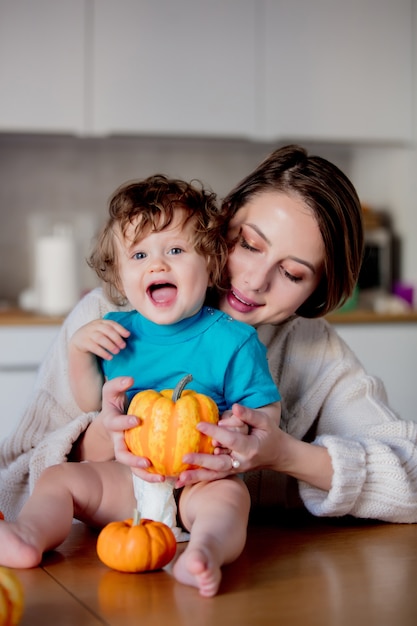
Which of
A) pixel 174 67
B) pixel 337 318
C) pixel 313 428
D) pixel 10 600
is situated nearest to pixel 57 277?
pixel 174 67

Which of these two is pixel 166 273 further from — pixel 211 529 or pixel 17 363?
pixel 17 363

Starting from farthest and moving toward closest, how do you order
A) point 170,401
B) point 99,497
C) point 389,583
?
point 99,497, point 170,401, point 389,583

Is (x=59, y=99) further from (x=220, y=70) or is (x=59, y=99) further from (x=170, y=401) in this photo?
(x=170, y=401)

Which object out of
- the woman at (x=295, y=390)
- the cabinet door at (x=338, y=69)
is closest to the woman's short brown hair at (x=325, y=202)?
the woman at (x=295, y=390)

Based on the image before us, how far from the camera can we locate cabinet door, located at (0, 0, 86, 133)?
10.3ft

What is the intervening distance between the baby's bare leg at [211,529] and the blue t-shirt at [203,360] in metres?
0.13

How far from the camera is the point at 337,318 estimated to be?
3211mm

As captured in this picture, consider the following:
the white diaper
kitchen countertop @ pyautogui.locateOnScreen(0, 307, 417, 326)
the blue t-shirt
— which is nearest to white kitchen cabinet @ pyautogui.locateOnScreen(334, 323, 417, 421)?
kitchen countertop @ pyautogui.locateOnScreen(0, 307, 417, 326)

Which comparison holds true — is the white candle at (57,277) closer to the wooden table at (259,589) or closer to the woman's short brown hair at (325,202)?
the woman's short brown hair at (325,202)

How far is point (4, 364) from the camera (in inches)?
118

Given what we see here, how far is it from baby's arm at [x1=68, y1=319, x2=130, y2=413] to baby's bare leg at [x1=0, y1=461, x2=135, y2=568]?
137mm

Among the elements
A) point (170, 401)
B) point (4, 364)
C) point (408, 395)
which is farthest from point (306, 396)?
point (408, 395)

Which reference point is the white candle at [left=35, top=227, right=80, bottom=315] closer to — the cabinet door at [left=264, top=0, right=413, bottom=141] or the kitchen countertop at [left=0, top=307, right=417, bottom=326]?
the kitchen countertop at [left=0, top=307, right=417, bottom=326]

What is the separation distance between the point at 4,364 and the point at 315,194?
190 cm
